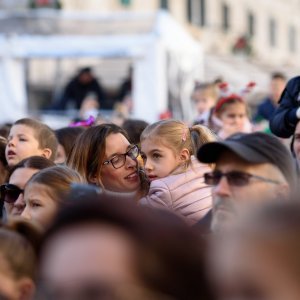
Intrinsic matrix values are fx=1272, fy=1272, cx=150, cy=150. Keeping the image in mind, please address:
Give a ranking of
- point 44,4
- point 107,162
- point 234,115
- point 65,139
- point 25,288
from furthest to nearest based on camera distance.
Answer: point 44,4, point 234,115, point 65,139, point 107,162, point 25,288

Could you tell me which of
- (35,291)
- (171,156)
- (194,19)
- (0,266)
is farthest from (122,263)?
(194,19)

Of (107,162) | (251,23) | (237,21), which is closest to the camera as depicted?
(107,162)

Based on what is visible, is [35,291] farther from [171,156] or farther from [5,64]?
[5,64]

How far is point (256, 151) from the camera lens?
4.01 metres

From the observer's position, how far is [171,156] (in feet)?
22.0

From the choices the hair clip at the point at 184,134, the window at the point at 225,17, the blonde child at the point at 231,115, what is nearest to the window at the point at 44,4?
the blonde child at the point at 231,115

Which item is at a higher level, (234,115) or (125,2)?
(234,115)

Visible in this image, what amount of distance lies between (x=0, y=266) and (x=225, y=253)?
109 centimetres

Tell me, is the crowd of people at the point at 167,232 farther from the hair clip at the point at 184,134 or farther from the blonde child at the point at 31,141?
the blonde child at the point at 31,141

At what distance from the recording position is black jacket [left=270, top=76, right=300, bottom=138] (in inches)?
283

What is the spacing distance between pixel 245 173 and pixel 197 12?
50.1 meters

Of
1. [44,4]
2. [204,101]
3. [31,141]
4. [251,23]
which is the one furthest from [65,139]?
[251,23]

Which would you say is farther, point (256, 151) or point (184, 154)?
point (184, 154)

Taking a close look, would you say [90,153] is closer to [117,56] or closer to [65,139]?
[65,139]
